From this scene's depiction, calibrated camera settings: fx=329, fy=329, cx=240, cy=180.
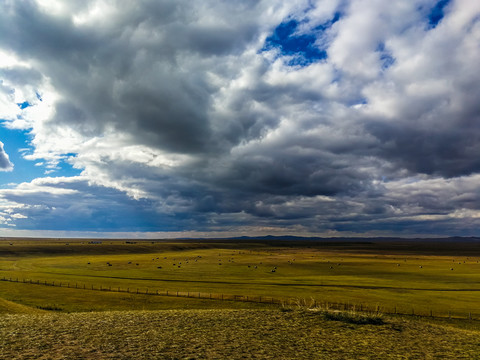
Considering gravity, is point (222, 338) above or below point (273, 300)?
above

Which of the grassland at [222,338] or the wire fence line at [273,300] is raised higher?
the grassland at [222,338]

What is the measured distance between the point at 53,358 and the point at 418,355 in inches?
893

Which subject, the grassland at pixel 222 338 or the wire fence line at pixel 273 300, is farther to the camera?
the wire fence line at pixel 273 300

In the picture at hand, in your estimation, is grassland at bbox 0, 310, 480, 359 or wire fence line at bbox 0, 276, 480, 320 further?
wire fence line at bbox 0, 276, 480, 320

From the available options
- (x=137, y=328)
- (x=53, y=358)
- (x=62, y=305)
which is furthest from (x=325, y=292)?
(x=53, y=358)

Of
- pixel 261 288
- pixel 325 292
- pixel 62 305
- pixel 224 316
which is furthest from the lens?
pixel 261 288

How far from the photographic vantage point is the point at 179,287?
8144 centimetres

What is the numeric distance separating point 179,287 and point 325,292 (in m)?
35.0

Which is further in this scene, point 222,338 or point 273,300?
point 273,300

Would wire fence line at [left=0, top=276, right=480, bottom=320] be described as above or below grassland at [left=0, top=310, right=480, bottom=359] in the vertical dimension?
below

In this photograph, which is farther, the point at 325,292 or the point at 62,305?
the point at 325,292

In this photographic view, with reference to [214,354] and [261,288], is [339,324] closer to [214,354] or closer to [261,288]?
[214,354]

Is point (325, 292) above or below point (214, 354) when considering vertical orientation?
below

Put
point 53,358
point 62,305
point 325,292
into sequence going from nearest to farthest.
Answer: point 53,358 → point 62,305 → point 325,292
